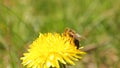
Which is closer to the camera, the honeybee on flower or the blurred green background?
the honeybee on flower

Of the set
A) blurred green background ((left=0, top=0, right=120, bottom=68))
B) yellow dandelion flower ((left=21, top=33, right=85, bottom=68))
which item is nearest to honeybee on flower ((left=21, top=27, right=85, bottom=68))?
yellow dandelion flower ((left=21, top=33, right=85, bottom=68))

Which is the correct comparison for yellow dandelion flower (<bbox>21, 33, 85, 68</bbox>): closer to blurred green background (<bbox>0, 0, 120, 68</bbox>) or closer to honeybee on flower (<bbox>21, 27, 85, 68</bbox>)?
honeybee on flower (<bbox>21, 27, 85, 68</bbox>)

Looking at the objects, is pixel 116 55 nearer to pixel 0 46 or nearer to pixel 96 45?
pixel 96 45

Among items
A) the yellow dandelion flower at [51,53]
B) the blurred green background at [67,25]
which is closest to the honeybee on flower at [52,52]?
the yellow dandelion flower at [51,53]

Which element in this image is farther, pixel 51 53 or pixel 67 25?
pixel 67 25

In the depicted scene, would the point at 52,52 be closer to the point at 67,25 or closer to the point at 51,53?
the point at 51,53

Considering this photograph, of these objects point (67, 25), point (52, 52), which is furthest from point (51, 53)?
point (67, 25)

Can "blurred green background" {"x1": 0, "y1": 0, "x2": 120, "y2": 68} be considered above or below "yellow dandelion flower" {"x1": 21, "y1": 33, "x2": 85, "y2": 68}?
above
